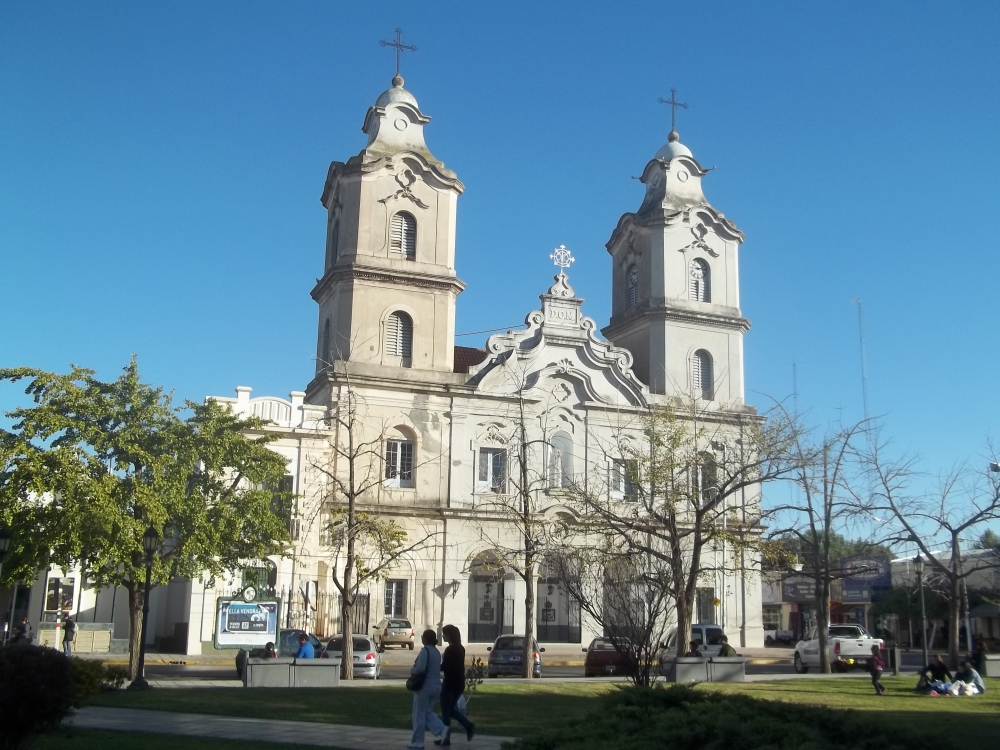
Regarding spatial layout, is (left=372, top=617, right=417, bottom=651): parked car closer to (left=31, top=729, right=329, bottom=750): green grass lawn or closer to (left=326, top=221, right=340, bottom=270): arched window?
(left=326, top=221, right=340, bottom=270): arched window

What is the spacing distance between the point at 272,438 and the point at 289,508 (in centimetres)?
240

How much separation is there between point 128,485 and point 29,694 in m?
18.3

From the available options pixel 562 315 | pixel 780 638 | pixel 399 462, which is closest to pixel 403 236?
pixel 562 315

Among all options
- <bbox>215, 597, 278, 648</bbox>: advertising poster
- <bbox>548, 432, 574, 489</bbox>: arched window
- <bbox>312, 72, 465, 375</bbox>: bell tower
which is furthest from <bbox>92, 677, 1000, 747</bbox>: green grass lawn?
<bbox>312, 72, 465, 375</bbox>: bell tower

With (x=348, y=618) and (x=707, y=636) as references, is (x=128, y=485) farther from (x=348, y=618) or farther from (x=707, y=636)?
(x=707, y=636)

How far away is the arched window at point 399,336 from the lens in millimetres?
46688

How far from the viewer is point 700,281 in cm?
5284

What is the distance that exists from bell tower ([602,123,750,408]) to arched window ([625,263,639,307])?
0.16ft

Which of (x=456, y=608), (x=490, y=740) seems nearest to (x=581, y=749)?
(x=490, y=740)

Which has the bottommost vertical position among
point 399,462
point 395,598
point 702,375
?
point 395,598

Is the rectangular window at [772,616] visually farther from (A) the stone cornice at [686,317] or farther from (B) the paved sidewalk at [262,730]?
(B) the paved sidewalk at [262,730]

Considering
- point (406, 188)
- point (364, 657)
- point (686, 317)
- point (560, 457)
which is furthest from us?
point (686, 317)

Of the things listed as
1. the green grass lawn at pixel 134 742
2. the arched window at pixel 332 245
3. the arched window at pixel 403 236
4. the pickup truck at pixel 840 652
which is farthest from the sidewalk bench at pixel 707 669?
the arched window at pixel 332 245

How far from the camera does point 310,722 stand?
1822 cm
